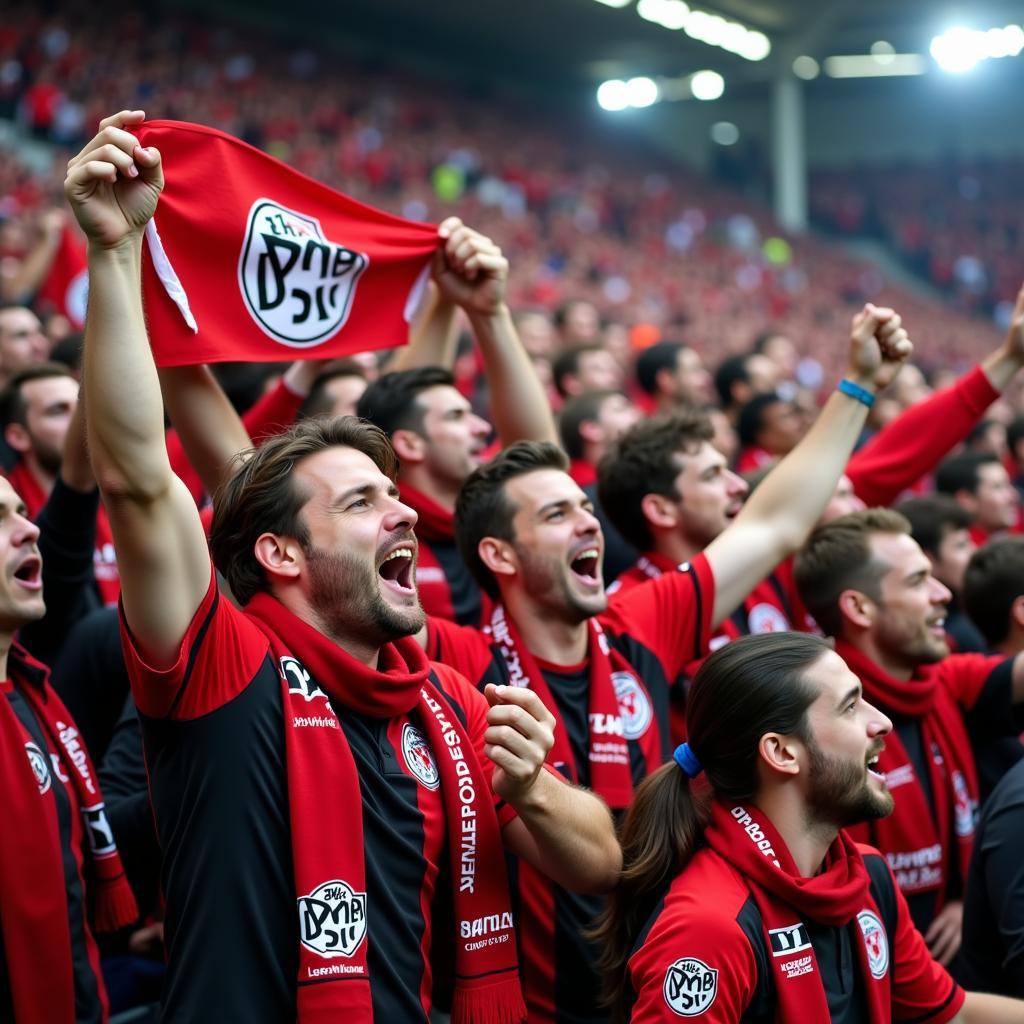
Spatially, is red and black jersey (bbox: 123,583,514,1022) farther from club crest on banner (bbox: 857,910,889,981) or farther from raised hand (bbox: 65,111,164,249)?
club crest on banner (bbox: 857,910,889,981)

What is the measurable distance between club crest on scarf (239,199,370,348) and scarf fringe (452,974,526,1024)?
1.83 m

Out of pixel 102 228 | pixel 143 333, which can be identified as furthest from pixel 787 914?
pixel 102 228

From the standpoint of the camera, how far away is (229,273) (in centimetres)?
353

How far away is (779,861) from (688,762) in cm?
26

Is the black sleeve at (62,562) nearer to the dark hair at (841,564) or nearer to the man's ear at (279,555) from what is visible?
the man's ear at (279,555)

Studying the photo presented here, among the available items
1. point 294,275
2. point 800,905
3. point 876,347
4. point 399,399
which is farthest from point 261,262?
point 800,905

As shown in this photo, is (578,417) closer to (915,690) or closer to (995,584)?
(995,584)

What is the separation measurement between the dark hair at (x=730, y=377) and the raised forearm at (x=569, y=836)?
5.10m

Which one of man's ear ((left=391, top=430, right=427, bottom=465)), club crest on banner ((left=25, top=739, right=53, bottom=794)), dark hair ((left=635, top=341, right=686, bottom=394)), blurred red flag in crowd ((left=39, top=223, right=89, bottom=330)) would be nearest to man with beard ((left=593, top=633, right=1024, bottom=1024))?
club crest on banner ((left=25, top=739, right=53, bottom=794))

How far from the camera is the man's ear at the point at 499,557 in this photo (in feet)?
11.6

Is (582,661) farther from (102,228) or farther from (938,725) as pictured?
(102,228)

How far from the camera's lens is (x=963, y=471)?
20.6 ft

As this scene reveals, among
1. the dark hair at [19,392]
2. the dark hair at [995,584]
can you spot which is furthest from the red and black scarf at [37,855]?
the dark hair at [995,584]

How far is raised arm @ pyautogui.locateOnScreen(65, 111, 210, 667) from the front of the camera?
2217mm
